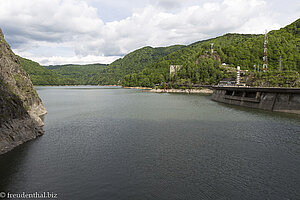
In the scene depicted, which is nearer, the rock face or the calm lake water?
the calm lake water

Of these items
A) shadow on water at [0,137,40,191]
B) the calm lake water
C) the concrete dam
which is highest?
the concrete dam

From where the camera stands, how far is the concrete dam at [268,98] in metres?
59.0

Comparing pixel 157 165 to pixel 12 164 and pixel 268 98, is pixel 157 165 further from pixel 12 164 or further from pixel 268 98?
pixel 268 98

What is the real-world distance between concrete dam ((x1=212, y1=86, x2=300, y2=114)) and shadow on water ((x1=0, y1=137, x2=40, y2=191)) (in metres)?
71.1

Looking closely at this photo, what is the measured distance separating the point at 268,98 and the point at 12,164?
7700cm

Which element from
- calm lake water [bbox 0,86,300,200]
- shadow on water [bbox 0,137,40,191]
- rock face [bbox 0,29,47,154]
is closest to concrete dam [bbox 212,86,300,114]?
calm lake water [bbox 0,86,300,200]

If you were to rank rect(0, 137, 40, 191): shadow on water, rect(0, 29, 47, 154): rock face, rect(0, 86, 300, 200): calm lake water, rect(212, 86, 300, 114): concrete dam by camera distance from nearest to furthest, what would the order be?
rect(0, 86, 300, 200): calm lake water
rect(0, 137, 40, 191): shadow on water
rect(0, 29, 47, 154): rock face
rect(212, 86, 300, 114): concrete dam

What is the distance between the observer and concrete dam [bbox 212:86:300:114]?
59000 millimetres

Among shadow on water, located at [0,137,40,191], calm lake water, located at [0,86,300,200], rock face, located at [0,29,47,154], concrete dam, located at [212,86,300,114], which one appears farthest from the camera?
concrete dam, located at [212,86,300,114]

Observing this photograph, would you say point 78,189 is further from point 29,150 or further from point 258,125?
point 258,125

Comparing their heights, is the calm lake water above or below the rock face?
below

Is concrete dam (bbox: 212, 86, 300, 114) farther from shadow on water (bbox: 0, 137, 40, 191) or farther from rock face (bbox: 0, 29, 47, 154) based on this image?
rock face (bbox: 0, 29, 47, 154)

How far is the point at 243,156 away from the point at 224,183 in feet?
29.7

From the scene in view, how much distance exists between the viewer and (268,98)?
68250 mm
